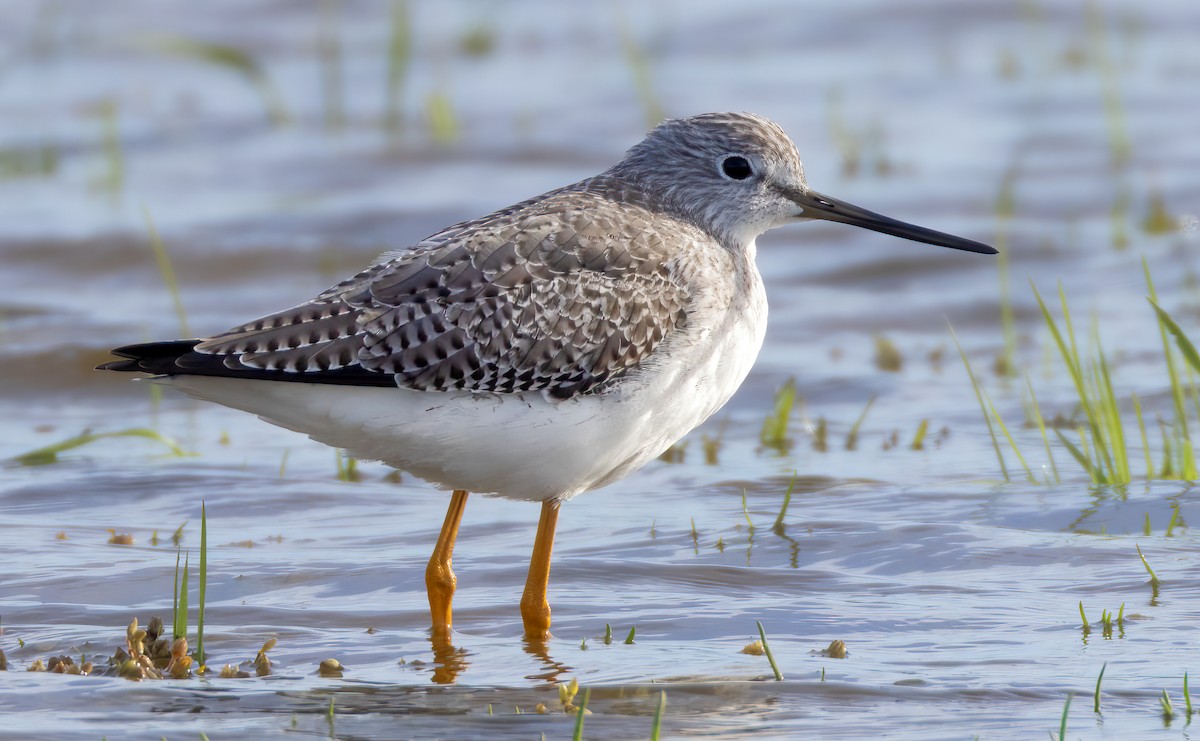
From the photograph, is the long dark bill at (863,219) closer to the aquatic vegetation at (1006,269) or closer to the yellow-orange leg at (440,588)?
the yellow-orange leg at (440,588)

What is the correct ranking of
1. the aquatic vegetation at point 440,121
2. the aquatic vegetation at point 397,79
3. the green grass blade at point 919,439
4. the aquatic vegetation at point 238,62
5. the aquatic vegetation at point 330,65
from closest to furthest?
the green grass blade at point 919,439, the aquatic vegetation at point 238,62, the aquatic vegetation at point 440,121, the aquatic vegetation at point 397,79, the aquatic vegetation at point 330,65

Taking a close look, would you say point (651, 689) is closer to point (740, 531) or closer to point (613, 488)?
point (740, 531)

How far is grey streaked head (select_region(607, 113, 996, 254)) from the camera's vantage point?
302 inches

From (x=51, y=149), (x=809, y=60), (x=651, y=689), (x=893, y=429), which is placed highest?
(x=809, y=60)

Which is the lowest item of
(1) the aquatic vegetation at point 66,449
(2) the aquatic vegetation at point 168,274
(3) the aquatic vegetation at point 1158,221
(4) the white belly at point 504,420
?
(1) the aquatic vegetation at point 66,449

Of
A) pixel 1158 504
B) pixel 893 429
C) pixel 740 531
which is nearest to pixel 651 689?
pixel 740 531

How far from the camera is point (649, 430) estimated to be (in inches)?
267

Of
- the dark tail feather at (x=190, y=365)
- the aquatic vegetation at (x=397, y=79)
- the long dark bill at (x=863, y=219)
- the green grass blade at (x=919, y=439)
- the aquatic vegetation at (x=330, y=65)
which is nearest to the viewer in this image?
the dark tail feather at (x=190, y=365)

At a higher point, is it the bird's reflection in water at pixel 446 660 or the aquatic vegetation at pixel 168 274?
the aquatic vegetation at pixel 168 274

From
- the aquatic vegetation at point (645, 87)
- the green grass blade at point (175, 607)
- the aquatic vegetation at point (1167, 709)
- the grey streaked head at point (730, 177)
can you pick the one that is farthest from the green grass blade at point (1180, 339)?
the aquatic vegetation at point (645, 87)

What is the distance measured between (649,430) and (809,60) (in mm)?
15365

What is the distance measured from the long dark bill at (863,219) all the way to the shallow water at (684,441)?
1.44 m

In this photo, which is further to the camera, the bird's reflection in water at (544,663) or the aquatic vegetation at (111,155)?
the aquatic vegetation at (111,155)

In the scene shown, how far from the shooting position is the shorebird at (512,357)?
6.46 m
